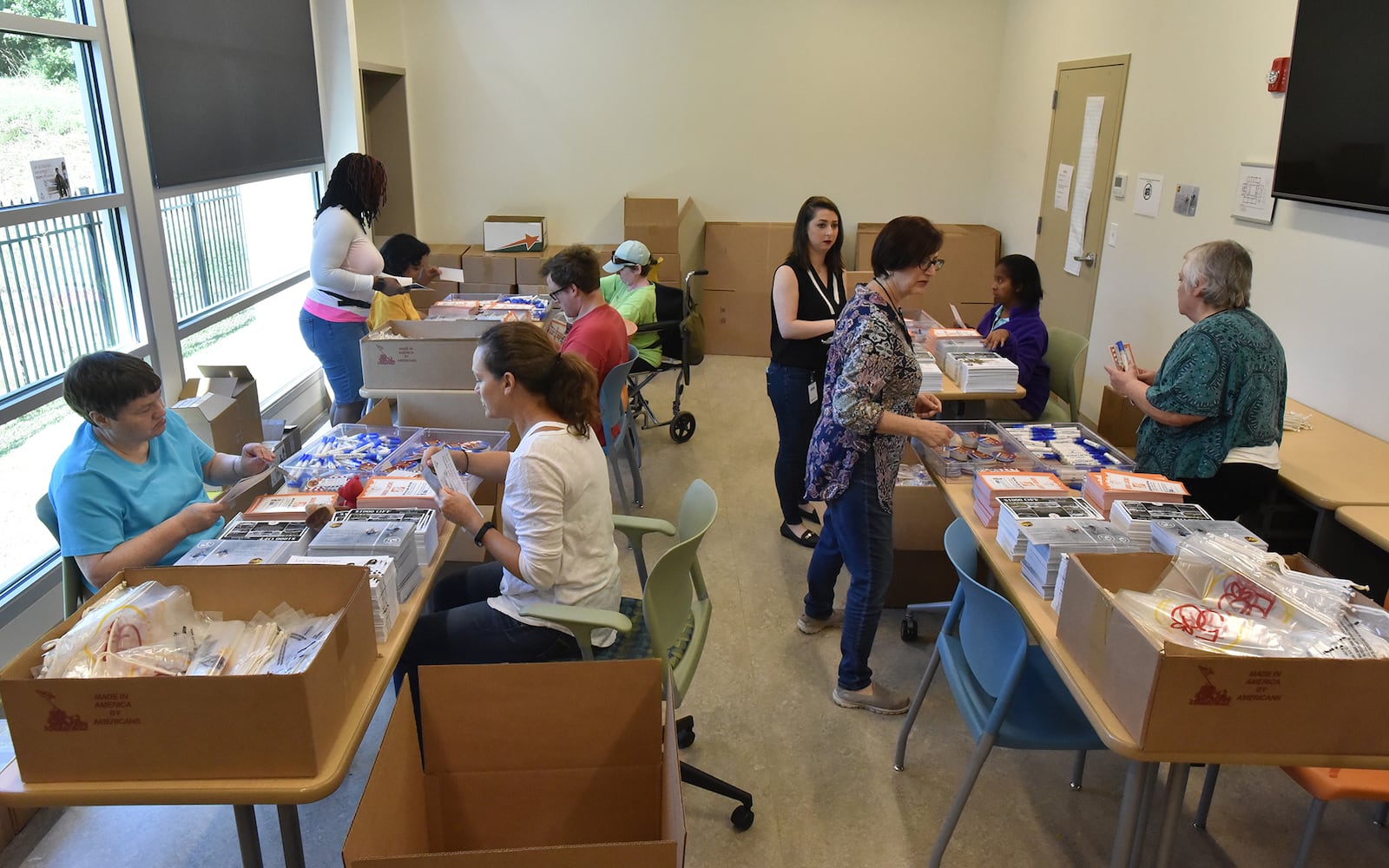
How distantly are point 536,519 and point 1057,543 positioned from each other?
1.23 meters

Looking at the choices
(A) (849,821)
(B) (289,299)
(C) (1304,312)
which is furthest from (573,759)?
(B) (289,299)

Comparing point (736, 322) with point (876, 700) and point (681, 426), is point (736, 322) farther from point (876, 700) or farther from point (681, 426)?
point (876, 700)

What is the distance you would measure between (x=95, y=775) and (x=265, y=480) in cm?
134

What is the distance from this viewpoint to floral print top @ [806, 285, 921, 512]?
2486mm

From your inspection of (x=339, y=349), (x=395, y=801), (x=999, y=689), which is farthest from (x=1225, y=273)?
(x=339, y=349)

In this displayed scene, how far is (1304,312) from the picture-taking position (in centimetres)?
336

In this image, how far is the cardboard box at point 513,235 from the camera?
6.72 metres

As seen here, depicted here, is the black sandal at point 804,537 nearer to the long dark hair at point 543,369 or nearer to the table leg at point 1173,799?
the long dark hair at point 543,369

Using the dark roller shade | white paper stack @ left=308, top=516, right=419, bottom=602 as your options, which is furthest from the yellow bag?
white paper stack @ left=308, top=516, right=419, bottom=602

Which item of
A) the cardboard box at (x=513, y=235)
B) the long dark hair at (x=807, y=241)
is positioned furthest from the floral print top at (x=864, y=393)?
the cardboard box at (x=513, y=235)

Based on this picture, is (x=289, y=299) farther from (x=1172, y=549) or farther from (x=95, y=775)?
(x=1172, y=549)

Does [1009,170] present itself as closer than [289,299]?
No

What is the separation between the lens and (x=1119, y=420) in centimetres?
414

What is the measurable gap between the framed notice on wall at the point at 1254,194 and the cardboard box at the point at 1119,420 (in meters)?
0.91
